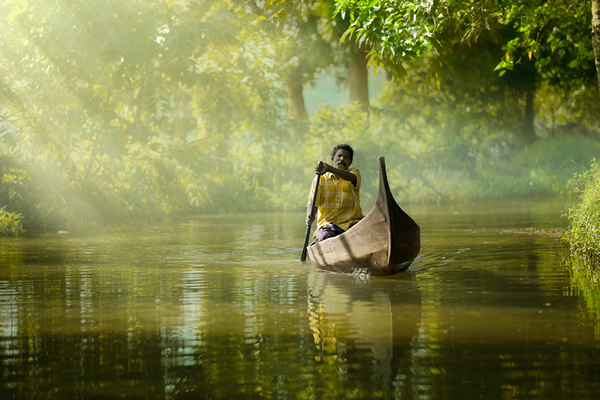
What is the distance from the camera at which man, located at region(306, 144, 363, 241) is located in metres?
11.9

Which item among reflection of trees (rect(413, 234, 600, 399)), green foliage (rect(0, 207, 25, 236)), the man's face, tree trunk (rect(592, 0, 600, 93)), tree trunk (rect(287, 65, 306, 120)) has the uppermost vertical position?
tree trunk (rect(287, 65, 306, 120))

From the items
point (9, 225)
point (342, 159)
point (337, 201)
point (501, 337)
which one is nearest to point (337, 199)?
point (337, 201)

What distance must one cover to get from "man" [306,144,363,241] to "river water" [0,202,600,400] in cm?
77

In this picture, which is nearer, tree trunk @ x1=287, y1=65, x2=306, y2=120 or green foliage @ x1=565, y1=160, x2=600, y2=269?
green foliage @ x1=565, y1=160, x2=600, y2=269

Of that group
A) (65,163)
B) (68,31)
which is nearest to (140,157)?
(65,163)

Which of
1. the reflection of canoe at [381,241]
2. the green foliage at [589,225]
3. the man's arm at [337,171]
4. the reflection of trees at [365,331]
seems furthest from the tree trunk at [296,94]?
the reflection of trees at [365,331]

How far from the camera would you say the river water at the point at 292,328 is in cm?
555

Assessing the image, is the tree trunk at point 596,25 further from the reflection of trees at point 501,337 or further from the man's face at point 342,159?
the man's face at point 342,159

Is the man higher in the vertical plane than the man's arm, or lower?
lower

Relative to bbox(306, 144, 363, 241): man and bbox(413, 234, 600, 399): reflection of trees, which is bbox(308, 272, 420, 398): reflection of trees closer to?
bbox(413, 234, 600, 399): reflection of trees

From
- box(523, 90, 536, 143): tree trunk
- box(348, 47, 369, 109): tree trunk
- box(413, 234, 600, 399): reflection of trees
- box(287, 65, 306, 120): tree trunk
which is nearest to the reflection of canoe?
box(413, 234, 600, 399): reflection of trees

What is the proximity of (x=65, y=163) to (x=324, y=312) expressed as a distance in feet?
53.9

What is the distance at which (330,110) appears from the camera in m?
32.5

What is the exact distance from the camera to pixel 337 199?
12.2 metres
